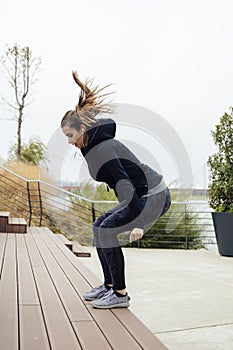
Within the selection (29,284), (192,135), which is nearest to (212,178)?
(192,135)

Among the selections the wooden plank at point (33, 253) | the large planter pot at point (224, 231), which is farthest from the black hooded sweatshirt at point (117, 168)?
the large planter pot at point (224, 231)

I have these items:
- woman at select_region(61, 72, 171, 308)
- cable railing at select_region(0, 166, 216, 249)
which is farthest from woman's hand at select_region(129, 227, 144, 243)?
cable railing at select_region(0, 166, 216, 249)

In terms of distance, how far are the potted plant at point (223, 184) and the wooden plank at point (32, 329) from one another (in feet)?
10.8

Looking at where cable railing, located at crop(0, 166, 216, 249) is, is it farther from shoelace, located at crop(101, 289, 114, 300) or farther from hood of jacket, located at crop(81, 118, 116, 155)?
hood of jacket, located at crop(81, 118, 116, 155)

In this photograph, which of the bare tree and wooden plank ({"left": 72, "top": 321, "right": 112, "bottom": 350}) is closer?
wooden plank ({"left": 72, "top": 321, "right": 112, "bottom": 350})

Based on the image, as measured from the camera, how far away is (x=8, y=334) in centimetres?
141

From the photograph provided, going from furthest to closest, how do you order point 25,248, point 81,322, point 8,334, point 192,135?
point 192,135
point 25,248
point 81,322
point 8,334

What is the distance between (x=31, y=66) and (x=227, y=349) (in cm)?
631

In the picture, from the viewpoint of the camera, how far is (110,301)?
181cm

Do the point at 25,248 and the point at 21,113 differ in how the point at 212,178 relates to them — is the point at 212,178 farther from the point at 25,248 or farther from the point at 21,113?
the point at 21,113

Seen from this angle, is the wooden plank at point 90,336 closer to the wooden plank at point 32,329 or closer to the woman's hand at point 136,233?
the wooden plank at point 32,329

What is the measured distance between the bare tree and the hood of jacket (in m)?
5.54

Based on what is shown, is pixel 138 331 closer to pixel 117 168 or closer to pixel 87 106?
pixel 117 168

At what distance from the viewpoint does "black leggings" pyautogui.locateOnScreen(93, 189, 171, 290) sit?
5.76ft
